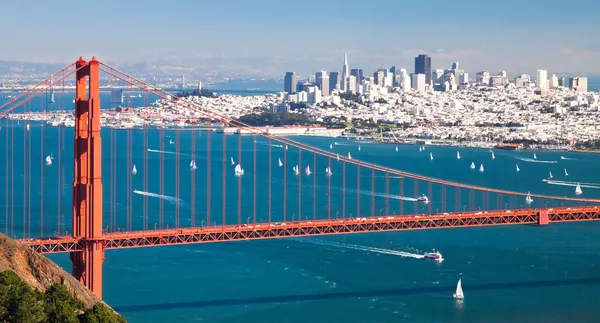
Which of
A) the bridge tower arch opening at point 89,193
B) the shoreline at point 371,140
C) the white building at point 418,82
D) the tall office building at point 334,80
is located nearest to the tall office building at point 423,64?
the white building at point 418,82

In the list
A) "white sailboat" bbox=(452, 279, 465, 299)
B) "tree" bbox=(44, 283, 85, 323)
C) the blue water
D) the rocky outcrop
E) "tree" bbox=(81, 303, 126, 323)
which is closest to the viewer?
"tree" bbox=(44, 283, 85, 323)

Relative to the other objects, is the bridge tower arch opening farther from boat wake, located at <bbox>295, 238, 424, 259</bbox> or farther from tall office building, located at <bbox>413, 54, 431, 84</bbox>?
tall office building, located at <bbox>413, 54, 431, 84</bbox>

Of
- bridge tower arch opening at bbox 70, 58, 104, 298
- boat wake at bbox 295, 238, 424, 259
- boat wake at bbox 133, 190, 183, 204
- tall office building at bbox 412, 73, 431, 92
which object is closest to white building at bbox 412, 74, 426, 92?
tall office building at bbox 412, 73, 431, 92

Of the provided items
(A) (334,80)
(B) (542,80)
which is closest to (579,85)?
(B) (542,80)

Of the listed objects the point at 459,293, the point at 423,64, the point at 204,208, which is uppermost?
the point at 423,64

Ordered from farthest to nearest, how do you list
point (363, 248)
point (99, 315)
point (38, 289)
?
point (363, 248) < point (38, 289) < point (99, 315)

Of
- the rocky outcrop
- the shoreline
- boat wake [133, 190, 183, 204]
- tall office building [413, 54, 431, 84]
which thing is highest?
tall office building [413, 54, 431, 84]

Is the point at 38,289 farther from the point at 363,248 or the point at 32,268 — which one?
the point at 363,248

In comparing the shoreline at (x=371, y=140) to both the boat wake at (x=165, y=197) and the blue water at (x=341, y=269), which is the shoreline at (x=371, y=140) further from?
the blue water at (x=341, y=269)
